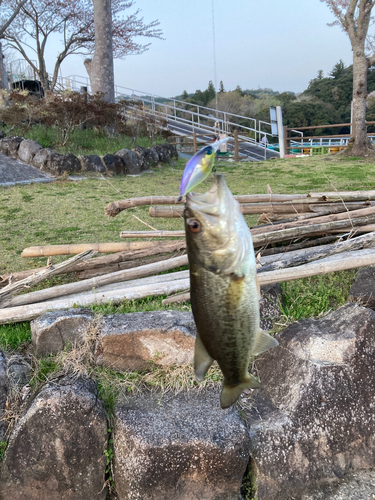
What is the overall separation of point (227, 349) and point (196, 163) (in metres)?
0.57

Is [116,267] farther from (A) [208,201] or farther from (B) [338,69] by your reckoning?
(B) [338,69]

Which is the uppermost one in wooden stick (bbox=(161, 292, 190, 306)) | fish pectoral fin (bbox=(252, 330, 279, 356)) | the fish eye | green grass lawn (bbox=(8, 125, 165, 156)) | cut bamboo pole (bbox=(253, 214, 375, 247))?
green grass lawn (bbox=(8, 125, 165, 156))

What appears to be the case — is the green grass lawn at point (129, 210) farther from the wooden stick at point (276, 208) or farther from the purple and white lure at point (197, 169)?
the purple and white lure at point (197, 169)

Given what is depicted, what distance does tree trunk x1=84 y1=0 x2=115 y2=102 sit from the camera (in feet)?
50.0

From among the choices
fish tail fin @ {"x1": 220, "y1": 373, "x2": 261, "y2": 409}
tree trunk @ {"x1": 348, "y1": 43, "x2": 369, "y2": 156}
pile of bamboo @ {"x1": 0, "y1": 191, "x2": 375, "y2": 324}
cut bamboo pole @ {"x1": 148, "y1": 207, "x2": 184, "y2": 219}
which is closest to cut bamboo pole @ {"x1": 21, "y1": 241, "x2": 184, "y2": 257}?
pile of bamboo @ {"x1": 0, "y1": 191, "x2": 375, "y2": 324}

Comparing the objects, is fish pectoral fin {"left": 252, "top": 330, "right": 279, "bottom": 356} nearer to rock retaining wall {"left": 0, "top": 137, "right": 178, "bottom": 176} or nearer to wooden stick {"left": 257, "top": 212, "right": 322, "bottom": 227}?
wooden stick {"left": 257, "top": 212, "right": 322, "bottom": 227}

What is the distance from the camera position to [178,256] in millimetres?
4816

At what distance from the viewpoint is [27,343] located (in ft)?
12.7

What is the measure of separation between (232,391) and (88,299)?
119 inches

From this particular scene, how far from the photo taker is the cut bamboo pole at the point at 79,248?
15.7ft

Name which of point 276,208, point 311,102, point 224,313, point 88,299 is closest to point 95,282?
point 88,299

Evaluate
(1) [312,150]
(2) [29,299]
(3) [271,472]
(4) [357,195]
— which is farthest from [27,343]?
(1) [312,150]

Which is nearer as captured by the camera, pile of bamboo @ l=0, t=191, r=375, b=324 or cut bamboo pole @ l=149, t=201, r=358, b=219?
pile of bamboo @ l=0, t=191, r=375, b=324

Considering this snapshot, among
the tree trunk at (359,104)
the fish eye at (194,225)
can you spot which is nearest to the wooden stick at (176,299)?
the fish eye at (194,225)
